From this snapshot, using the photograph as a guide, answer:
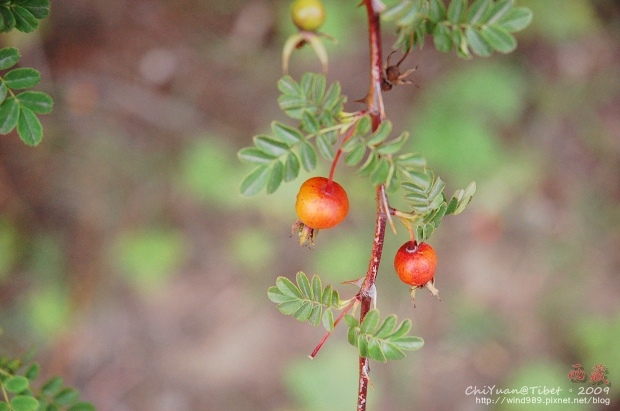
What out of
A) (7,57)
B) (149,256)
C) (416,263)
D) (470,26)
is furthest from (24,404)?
(149,256)

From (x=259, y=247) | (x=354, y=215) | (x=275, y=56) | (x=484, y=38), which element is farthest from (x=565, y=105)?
(x=484, y=38)

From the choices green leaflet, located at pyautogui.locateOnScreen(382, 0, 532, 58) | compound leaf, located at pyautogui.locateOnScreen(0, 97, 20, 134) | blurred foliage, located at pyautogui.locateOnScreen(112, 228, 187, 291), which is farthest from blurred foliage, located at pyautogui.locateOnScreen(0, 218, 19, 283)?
green leaflet, located at pyautogui.locateOnScreen(382, 0, 532, 58)

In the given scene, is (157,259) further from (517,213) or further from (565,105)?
(565,105)

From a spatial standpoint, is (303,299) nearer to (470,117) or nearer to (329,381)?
(329,381)

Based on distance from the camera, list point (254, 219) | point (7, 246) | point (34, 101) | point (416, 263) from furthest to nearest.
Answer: point (254, 219) → point (7, 246) → point (34, 101) → point (416, 263)

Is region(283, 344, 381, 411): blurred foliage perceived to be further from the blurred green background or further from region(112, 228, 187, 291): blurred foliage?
region(112, 228, 187, 291): blurred foliage

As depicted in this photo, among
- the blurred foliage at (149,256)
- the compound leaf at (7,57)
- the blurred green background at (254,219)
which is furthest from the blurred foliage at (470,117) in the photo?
the compound leaf at (7,57)
